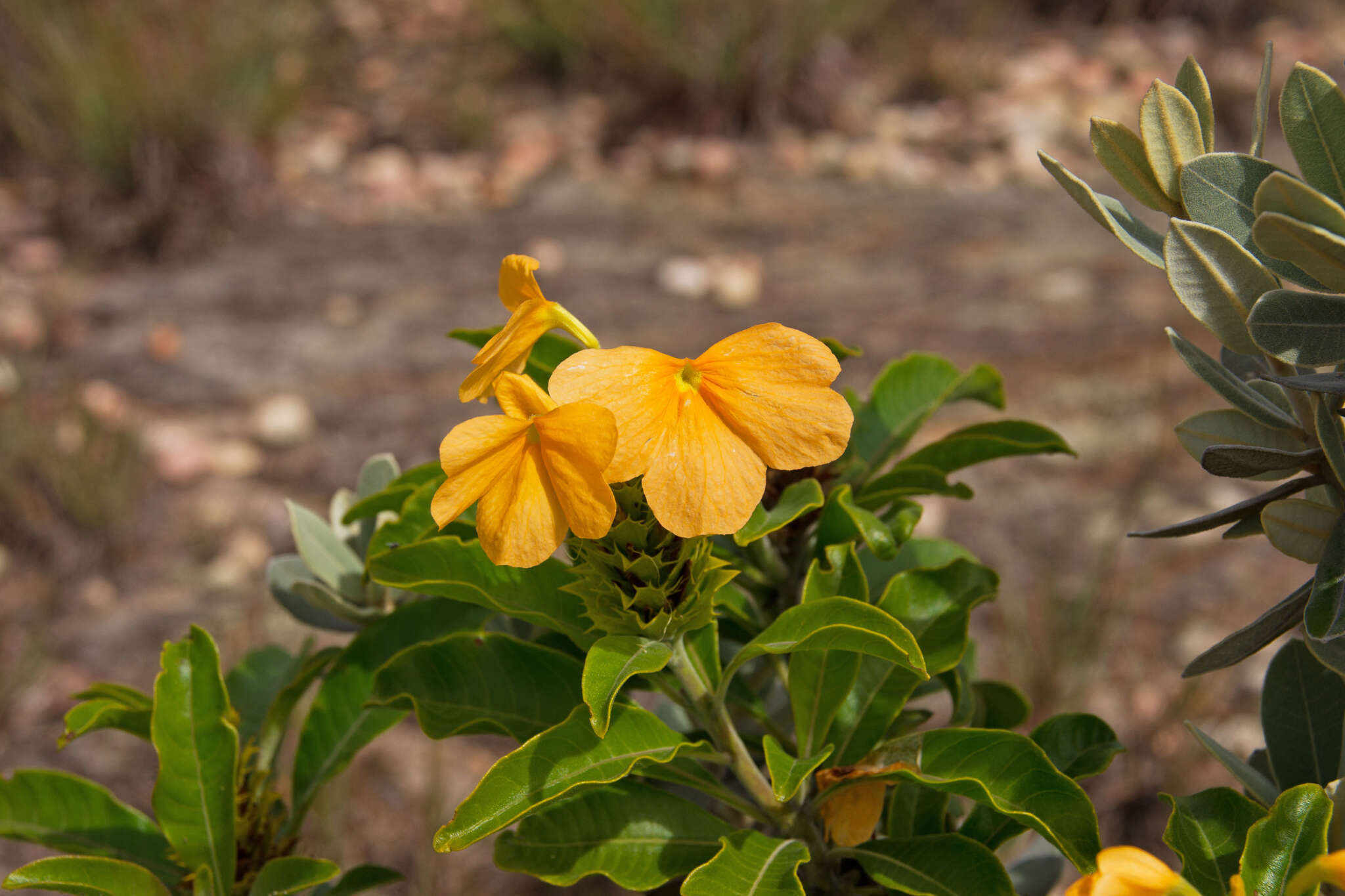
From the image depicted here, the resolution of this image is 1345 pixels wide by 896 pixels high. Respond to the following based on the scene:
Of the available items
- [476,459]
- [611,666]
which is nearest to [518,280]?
[476,459]

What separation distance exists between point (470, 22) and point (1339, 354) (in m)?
5.59

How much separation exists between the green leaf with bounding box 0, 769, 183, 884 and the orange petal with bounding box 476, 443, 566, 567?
524mm

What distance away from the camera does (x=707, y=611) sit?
64cm

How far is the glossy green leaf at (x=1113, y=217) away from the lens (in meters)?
0.60

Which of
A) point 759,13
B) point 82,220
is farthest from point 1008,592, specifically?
point 82,220

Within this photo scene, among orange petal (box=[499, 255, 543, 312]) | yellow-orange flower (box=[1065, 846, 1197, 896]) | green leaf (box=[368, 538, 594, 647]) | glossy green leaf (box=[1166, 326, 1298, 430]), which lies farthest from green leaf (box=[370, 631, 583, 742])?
glossy green leaf (box=[1166, 326, 1298, 430])

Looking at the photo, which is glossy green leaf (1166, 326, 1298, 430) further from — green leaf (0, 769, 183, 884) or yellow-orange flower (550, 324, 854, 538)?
green leaf (0, 769, 183, 884)

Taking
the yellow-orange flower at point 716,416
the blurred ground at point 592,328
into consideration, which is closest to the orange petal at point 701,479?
the yellow-orange flower at point 716,416

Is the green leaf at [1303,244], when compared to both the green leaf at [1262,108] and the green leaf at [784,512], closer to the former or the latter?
the green leaf at [1262,108]

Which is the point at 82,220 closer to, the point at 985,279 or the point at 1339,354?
the point at 985,279

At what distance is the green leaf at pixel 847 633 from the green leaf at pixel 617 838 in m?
0.18

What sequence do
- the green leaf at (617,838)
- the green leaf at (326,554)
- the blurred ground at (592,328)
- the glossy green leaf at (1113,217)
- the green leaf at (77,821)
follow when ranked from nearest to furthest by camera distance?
the glossy green leaf at (1113,217)
the green leaf at (617,838)
the green leaf at (77,821)
the green leaf at (326,554)
the blurred ground at (592,328)

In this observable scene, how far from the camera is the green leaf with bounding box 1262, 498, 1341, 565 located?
0.68 m

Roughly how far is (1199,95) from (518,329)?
0.49 m
